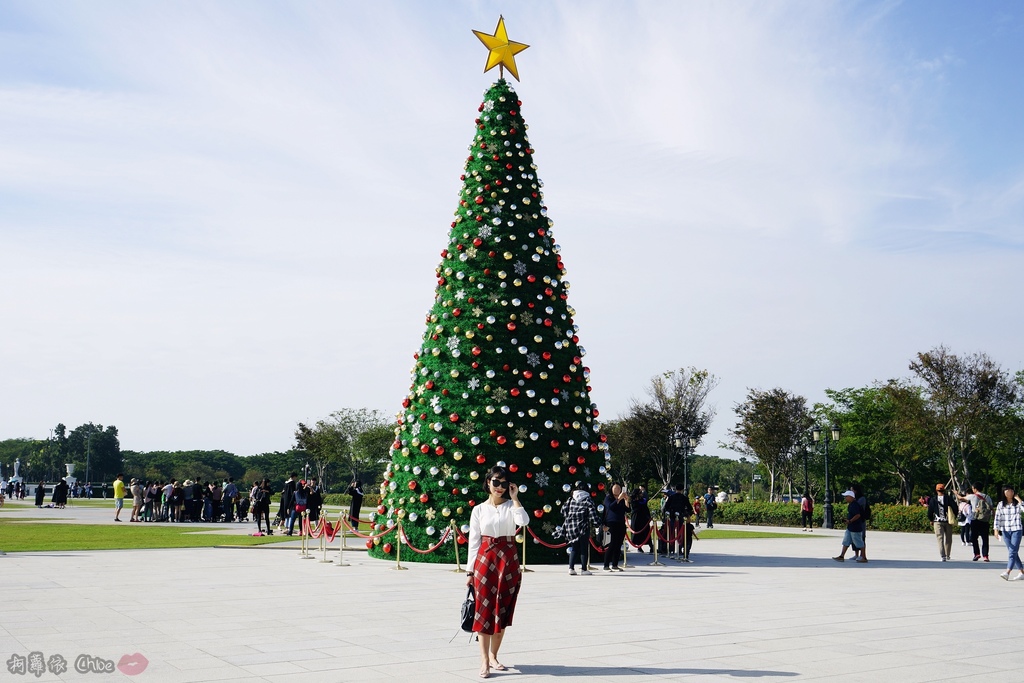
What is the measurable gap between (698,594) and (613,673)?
21.1ft

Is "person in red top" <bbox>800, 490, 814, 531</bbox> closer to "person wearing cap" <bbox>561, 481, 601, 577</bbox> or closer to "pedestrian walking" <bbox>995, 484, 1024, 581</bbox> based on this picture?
"pedestrian walking" <bbox>995, 484, 1024, 581</bbox>

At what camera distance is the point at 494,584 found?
7.71 meters

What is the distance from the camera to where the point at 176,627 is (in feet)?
31.3

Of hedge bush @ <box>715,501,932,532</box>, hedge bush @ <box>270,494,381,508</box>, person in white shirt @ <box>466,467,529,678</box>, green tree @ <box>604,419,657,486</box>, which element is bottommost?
hedge bush @ <box>270,494,381,508</box>

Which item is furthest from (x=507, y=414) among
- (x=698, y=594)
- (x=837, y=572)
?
(x=837, y=572)

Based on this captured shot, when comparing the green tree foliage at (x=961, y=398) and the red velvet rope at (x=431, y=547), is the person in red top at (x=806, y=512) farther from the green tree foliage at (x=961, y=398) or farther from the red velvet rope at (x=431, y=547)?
the red velvet rope at (x=431, y=547)

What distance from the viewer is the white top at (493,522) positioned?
783cm

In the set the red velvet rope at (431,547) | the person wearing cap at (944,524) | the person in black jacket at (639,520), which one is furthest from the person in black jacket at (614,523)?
the person wearing cap at (944,524)

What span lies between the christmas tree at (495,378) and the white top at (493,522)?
8.95 m

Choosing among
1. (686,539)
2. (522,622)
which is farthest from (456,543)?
(522,622)

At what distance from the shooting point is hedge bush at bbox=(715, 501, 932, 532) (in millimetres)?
35219

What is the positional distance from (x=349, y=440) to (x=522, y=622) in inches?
2299

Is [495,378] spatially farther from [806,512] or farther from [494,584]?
[806,512]

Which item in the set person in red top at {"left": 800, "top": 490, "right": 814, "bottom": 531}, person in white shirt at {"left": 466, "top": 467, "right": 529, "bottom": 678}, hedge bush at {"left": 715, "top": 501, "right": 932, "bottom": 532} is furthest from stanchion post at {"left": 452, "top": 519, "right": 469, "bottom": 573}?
hedge bush at {"left": 715, "top": 501, "right": 932, "bottom": 532}
